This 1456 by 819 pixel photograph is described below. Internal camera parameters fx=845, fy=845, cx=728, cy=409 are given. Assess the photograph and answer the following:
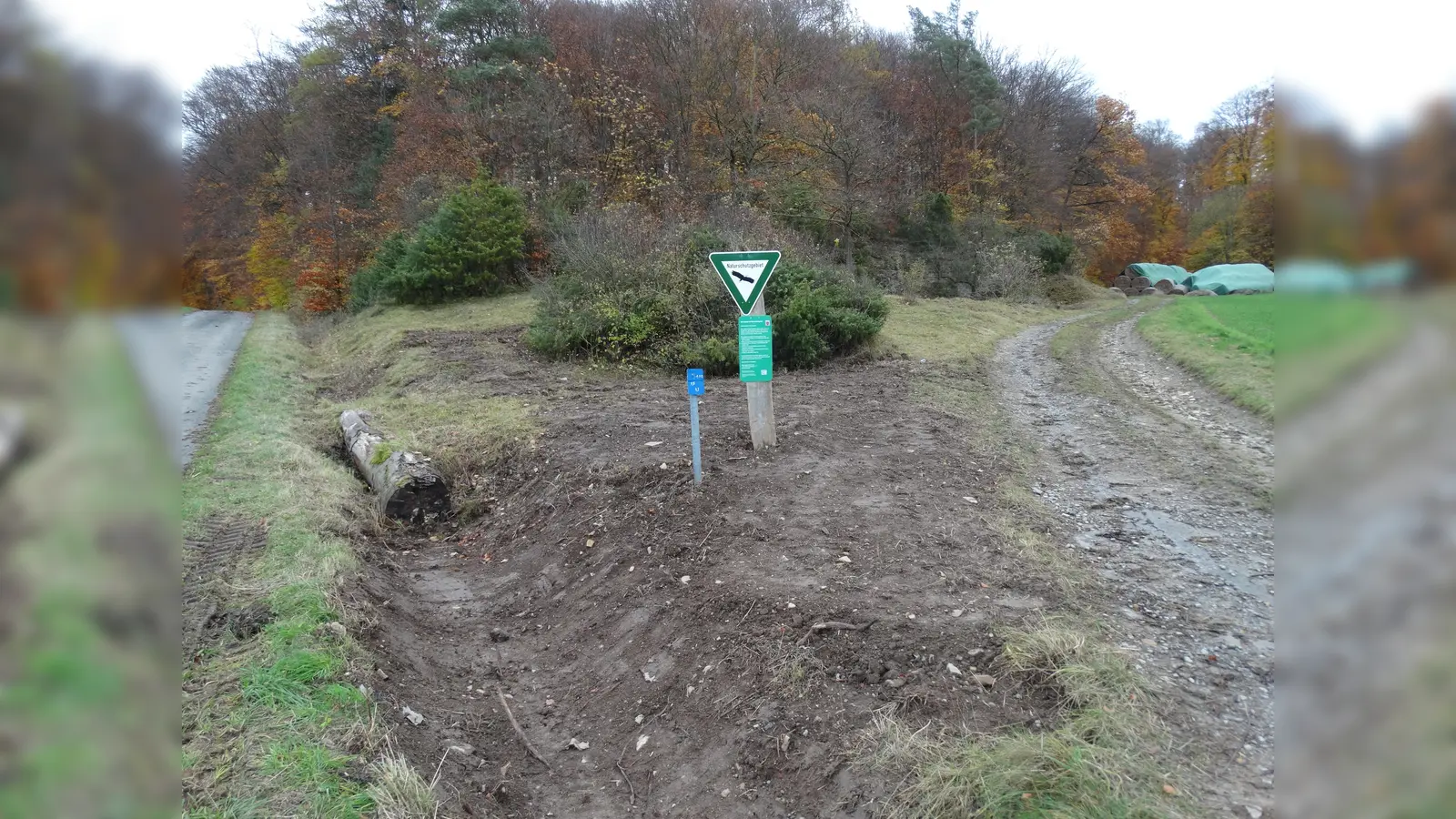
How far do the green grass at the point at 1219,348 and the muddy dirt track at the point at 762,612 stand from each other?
2.70 meters

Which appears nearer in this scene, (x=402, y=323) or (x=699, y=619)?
(x=699, y=619)

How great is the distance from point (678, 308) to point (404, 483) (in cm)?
679

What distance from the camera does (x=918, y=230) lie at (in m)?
32.1

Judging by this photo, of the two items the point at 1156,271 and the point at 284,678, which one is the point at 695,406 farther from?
the point at 1156,271

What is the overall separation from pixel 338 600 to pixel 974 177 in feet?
118

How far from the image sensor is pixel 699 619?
16.9ft

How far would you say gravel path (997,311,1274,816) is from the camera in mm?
3566

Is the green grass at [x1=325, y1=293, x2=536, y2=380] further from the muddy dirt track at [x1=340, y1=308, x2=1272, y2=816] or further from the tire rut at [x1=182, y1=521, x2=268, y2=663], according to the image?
the muddy dirt track at [x1=340, y1=308, x2=1272, y2=816]

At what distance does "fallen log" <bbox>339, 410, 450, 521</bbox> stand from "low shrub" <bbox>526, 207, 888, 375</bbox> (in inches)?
210
